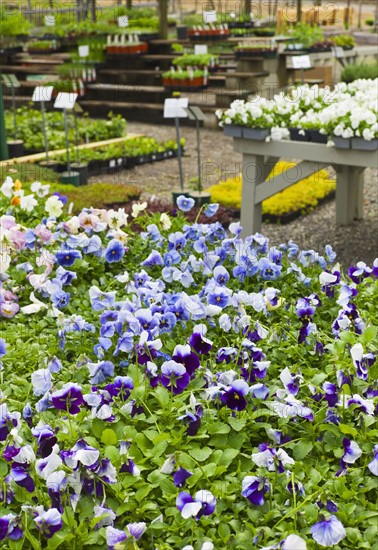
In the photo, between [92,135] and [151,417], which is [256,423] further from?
[92,135]

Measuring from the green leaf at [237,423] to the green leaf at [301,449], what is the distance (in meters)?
0.14

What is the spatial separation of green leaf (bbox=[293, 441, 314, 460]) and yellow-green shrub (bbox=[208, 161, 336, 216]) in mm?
4972

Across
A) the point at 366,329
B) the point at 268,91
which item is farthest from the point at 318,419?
the point at 268,91

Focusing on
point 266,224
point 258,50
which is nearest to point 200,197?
point 266,224

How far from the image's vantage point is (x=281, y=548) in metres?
1.61

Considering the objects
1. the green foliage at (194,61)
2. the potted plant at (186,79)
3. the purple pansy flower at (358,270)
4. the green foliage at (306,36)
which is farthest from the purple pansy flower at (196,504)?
the green foliage at (306,36)

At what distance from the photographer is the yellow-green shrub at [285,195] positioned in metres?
7.07

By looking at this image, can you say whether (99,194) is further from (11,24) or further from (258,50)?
(11,24)

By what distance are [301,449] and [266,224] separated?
5032mm

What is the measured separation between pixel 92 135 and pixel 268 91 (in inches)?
168

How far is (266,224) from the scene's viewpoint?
697cm

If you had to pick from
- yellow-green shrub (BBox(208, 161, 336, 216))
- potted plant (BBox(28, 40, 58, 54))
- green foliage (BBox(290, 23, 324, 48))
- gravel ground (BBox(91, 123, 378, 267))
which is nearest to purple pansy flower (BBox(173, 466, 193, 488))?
gravel ground (BBox(91, 123, 378, 267))

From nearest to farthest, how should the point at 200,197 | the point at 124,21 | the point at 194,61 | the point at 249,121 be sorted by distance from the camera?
the point at 249,121 → the point at 200,197 → the point at 124,21 → the point at 194,61

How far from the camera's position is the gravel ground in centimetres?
632
